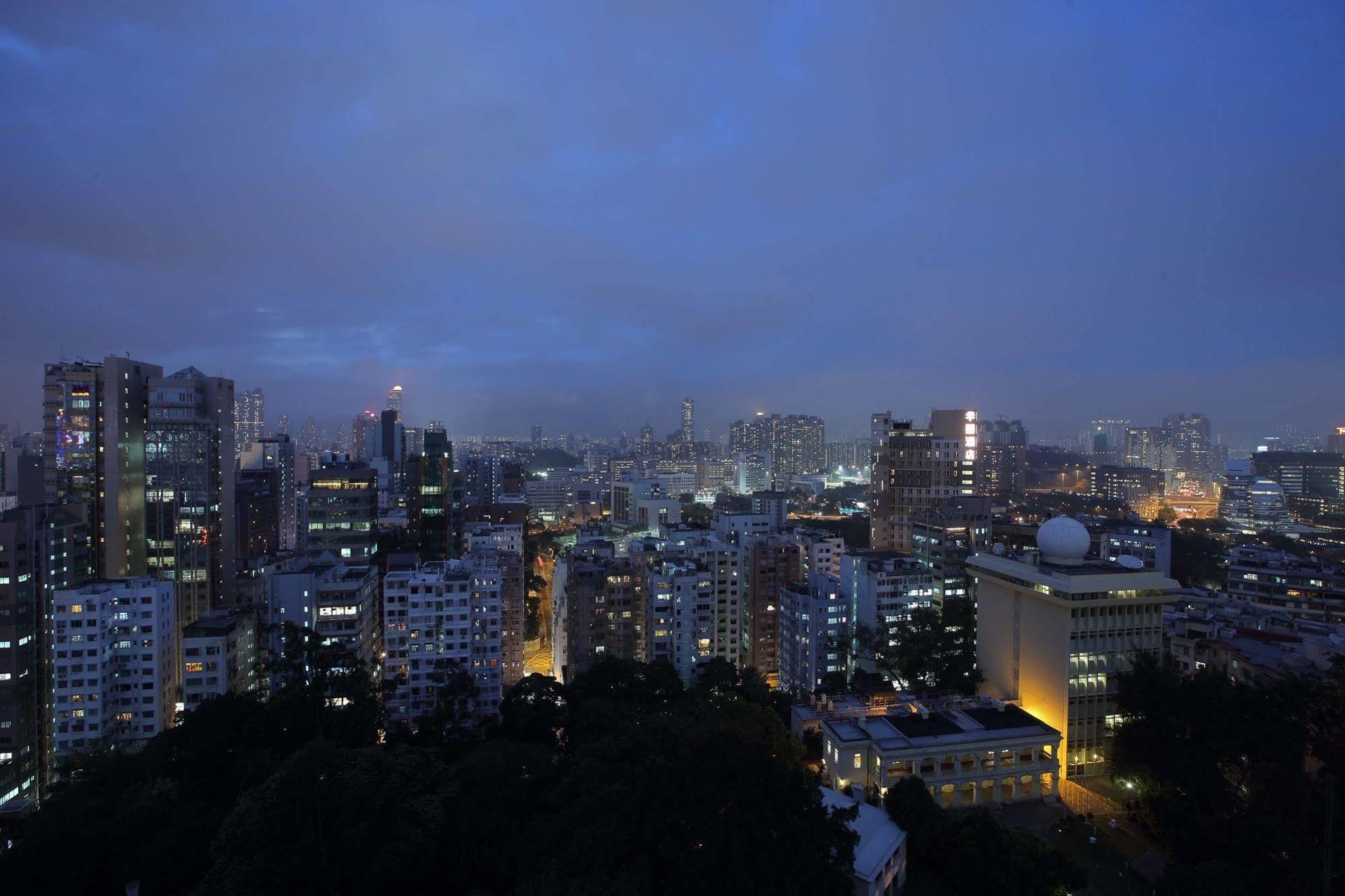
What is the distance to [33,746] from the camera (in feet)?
69.3

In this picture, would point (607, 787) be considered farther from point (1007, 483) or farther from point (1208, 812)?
point (1007, 483)

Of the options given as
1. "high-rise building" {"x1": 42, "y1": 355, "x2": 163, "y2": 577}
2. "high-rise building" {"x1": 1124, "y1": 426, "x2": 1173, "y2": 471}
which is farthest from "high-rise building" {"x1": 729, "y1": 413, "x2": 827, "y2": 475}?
"high-rise building" {"x1": 42, "y1": 355, "x2": 163, "y2": 577}

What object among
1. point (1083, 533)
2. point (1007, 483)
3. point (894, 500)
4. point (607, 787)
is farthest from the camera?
point (1007, 483)

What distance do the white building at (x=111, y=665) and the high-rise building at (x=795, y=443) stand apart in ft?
280

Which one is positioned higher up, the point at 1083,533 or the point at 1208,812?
the point at 1083,533

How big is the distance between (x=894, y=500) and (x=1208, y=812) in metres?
25.4

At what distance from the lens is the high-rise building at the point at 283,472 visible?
52781mm

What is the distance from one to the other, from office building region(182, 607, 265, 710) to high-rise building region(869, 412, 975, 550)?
29.2 metres

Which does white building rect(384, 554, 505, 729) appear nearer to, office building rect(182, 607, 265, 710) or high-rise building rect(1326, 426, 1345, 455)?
office building rect(182, 607, 265, 710)

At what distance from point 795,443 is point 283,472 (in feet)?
226

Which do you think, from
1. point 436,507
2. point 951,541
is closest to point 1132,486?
point 951,541

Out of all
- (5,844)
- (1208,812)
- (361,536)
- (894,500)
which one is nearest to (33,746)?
(5,844)

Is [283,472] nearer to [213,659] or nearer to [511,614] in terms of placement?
[511,614]

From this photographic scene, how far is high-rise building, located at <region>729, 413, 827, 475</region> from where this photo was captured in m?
104
